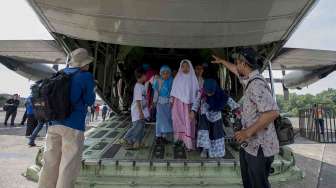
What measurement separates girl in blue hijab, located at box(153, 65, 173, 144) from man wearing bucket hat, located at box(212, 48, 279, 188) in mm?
2379

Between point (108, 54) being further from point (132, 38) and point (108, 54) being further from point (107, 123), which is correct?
point (132, 38)

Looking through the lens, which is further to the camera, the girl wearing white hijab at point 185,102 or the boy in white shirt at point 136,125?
the boy in white shirt at point 136,125

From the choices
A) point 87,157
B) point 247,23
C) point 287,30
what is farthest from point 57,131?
point 287,30

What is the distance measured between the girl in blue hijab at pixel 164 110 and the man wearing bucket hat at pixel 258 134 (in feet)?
7.81

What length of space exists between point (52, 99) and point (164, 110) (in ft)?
7.43

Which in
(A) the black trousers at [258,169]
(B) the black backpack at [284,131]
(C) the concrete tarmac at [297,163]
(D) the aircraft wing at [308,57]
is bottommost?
(C) the concrete tarmac at [297,163]

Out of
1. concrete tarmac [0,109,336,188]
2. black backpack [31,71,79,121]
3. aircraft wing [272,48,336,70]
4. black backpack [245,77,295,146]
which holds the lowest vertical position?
concrete tarmac [0,109,336,188]

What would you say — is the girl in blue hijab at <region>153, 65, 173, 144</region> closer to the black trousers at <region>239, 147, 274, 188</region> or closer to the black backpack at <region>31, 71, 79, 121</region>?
the black backpack at <region>31, 71, 79, 121</region>

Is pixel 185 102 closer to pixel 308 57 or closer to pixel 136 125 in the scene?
pixel 136 125

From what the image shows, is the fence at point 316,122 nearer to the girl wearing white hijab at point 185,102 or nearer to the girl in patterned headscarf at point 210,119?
the girl in patterned headscarf at point 210,119

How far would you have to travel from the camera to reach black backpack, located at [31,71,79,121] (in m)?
3.08

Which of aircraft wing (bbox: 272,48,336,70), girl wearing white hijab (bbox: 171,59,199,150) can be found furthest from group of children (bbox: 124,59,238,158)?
aircraft wing (bbox: 272,48,336,70)

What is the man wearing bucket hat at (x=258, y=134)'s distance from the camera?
99.3 inches

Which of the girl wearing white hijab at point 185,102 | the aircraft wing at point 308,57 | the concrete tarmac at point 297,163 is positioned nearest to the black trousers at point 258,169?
the concrete tarmac at point 297,163
